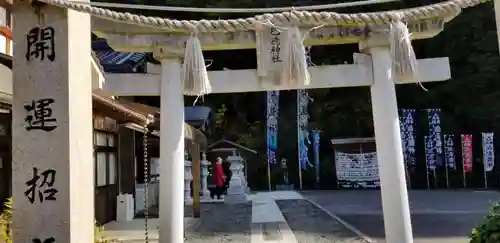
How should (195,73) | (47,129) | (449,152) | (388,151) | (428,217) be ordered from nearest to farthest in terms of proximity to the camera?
1. (47,129)
2. (195,73)
3. (388,151)
4. (428,217)
5. (449,152)

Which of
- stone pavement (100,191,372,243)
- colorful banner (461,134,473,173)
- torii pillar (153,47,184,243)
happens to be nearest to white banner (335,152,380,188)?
colorful banner (461,134,473,173)

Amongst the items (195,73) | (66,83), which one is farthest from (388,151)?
(66,83)

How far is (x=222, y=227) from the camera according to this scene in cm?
1130

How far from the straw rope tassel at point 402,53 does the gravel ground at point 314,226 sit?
6041 millimetres

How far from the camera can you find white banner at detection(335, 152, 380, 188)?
24.0 meters

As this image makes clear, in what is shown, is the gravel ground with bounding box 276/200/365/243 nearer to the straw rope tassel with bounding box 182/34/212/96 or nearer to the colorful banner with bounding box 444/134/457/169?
the straw rope tassel with bounding box 182/34/212/96

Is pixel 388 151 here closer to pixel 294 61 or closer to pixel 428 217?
pixel 294 61

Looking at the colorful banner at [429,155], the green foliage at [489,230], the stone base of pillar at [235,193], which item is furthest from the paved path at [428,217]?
the colorful banner at [429,155]

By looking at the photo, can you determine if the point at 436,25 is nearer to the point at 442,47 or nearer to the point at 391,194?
the point at 391,194

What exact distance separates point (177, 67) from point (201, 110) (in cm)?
1339

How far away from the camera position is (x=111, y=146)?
12.1 metres

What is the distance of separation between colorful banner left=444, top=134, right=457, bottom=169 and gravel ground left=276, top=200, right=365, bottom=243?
38.1 feet

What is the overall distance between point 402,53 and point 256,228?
8.02 meters

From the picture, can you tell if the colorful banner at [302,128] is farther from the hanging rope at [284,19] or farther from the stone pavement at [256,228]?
the hanging rope at [284,19]
